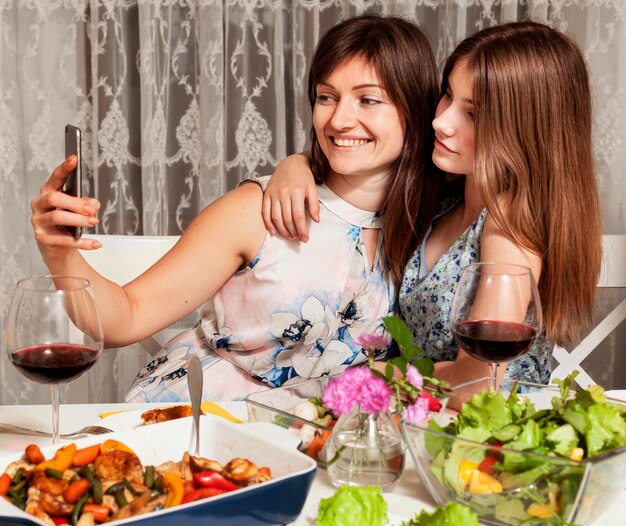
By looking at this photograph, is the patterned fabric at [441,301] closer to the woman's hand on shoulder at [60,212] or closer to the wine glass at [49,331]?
the woman's hand on shoulder at [60,212]

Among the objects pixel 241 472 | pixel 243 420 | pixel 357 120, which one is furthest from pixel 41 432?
pixel 357 120

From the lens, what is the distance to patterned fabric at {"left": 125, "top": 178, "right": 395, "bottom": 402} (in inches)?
69.6

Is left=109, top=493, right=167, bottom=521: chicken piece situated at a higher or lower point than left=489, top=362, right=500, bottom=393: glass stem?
lower

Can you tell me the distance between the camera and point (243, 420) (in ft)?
4.14

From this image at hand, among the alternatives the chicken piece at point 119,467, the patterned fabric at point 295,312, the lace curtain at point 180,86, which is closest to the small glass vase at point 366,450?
the chicken piece at point 119,467

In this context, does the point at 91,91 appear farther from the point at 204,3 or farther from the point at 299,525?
the point at 299,525

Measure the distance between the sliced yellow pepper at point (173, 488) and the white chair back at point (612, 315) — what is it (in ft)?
4.16

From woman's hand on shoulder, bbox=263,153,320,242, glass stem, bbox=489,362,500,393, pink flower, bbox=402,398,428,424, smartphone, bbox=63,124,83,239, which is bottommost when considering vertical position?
glass stem, bbox=489,362,500,393

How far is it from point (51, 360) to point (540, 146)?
0.95 metres

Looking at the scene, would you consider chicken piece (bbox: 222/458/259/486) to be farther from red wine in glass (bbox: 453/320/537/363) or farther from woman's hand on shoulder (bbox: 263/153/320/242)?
woman's hand on shoulder (bbox: 263/153/320/242)

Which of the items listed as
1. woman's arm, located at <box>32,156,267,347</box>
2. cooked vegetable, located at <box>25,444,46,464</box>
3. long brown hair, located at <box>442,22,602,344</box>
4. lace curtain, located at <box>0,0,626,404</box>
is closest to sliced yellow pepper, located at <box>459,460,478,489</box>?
cooked vegetable, located at <box>25,444,46,464</box>

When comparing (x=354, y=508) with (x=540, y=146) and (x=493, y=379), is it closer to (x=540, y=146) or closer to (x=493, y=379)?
(x=493, y=379)

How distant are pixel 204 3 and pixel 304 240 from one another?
1225 millimetres

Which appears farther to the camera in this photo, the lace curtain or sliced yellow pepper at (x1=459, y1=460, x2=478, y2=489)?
the lace curtain
